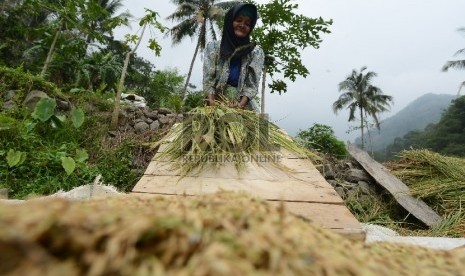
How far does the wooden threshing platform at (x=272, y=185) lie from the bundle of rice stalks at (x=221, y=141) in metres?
0.06

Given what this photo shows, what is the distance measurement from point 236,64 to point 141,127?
2.64 m

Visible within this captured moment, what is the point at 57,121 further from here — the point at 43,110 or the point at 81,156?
the point at 81,156

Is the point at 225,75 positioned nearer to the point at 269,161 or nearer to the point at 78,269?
the point at 269,161

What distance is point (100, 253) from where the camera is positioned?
1.20 feet

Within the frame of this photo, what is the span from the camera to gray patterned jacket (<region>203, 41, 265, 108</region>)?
3.25 meters

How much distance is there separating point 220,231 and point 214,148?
1377mm

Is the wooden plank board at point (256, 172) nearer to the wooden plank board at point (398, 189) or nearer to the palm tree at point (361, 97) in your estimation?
the wooden plank board at point (398, 189)

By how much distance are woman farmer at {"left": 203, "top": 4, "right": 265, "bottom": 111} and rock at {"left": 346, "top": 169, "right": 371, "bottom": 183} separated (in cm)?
214

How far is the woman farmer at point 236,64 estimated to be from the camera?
3260mm

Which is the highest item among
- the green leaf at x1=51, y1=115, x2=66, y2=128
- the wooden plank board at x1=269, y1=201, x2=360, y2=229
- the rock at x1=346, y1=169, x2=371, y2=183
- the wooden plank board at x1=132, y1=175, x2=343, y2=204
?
the green leaf at x1=51, y1=115, x2=66, y2=128

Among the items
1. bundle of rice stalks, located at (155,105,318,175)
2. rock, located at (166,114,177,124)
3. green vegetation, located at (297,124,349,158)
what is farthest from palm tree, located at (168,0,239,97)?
bundle of rice stalks, located at (155,105,318,175)

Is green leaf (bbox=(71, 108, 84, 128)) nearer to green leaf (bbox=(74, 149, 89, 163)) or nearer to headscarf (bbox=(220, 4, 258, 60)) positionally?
green leaf (bbox=(74, 149, 89, 163))

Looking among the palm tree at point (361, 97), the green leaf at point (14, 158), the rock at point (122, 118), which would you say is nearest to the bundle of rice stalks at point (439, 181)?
the rock at point (122, 118)

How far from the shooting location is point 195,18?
2000cm
